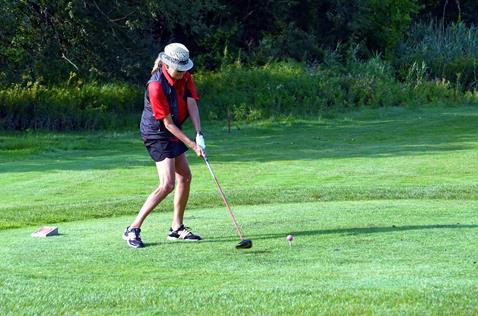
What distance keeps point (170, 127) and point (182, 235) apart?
3.65 ft

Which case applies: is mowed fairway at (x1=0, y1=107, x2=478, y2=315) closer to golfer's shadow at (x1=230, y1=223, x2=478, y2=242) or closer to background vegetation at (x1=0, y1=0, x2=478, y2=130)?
golfer's shadow at (x1=230, y1=223, x2=478, y2=242)

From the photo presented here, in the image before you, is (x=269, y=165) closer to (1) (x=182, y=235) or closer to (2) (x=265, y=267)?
(1) (x=182, y=235)

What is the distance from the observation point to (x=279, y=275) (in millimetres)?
8438

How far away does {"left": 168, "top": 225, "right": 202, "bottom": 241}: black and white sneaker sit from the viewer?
10633 millimetres

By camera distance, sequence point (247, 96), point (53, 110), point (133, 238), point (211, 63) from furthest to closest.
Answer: point (211, 63)
point (247, 96)
point (53, 110)
point (133, 238)

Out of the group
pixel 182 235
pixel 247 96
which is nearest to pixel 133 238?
pixel 182 235

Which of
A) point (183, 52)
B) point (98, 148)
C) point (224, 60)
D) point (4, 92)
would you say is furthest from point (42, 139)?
point (183, 52)

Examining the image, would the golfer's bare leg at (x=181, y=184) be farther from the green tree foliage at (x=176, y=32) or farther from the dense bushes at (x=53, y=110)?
the dense bushes at (x=53, y=110)

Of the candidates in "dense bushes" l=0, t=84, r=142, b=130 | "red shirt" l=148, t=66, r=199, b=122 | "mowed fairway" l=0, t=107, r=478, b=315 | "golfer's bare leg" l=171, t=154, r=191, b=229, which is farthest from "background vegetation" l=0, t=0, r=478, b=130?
"red shirt" l=148, t=66, r=199, b=122

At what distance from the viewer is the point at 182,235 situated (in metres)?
10.7

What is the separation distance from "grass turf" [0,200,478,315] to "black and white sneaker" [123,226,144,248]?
97mm

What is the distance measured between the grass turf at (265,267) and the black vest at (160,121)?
1.09m

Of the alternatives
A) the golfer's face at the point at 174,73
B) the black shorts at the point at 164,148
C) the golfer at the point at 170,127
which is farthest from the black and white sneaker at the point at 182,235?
the golfer's face at the point at 174,73

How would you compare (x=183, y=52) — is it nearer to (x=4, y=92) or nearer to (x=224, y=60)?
(x=4, y=92)
